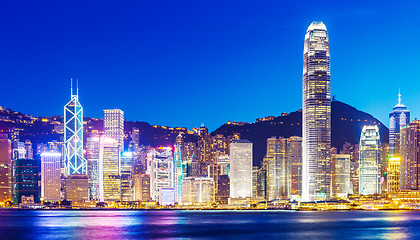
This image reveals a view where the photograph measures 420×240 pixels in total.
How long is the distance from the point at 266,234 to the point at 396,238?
19598mm

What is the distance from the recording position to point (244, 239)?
3760 inches

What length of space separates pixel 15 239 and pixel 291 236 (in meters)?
40.3

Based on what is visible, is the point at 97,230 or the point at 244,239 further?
the point at 97,230

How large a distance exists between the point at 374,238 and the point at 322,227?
2069 centimetres

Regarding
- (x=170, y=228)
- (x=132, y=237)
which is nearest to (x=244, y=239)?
(x=132, y=237)

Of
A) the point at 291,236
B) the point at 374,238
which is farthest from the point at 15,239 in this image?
the point at 374,238

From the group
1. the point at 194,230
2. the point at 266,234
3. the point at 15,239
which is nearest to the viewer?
the point at 15,239

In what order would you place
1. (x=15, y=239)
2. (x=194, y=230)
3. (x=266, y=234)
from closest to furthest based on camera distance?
(x=15, y=239) < (x=266, y=234) < (x=194, y=230)

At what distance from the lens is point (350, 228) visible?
117 meters

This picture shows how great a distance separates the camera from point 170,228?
117625 mm

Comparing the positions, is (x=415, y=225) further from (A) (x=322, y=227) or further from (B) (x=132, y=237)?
(B) (x=132, y=237)

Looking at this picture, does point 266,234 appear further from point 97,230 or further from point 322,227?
point 97,230

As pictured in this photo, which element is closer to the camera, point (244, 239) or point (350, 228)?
point (244, 239)

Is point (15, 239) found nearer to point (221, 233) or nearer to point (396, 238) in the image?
point (221, 233)
